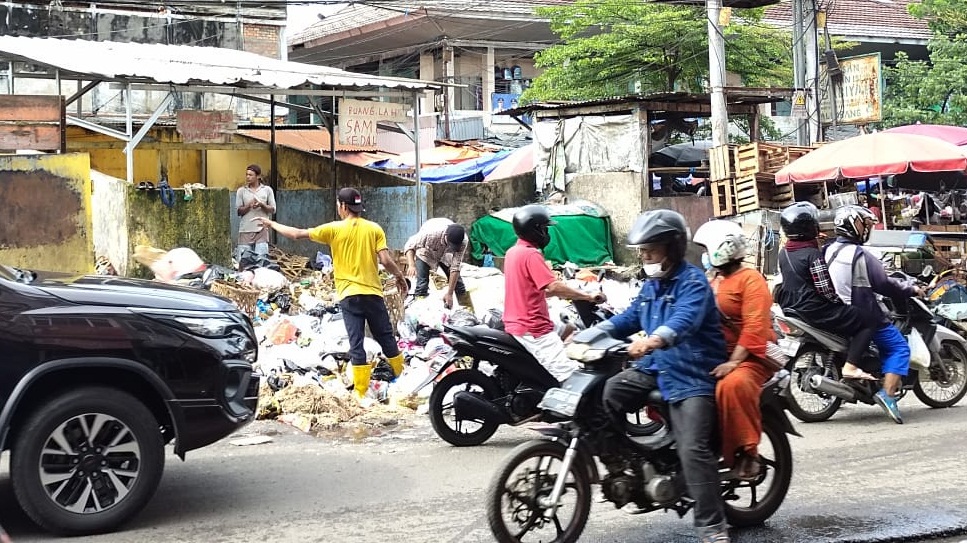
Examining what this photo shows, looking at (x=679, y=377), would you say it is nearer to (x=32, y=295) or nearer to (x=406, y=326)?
(x=32, y=295)

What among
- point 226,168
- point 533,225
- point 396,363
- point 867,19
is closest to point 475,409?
point 533,225

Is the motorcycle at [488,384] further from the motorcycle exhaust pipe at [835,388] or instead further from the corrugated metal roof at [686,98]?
the corrugated metal roof at [686,98]

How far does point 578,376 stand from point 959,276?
11.2 metres

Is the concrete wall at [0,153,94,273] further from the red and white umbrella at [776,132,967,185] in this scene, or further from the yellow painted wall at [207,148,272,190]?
the red and white umbrella at [776,132,967,185]

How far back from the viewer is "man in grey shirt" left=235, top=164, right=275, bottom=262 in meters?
15.5

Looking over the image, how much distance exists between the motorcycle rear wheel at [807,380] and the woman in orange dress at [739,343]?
314 centimetres

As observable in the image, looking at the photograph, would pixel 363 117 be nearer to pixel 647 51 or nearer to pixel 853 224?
pixel 647 51

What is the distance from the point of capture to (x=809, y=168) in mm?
15625

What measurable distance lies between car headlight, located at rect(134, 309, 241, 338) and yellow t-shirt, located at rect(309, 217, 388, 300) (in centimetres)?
279

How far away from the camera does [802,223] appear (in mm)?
8133

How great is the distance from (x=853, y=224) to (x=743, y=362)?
3387 mm

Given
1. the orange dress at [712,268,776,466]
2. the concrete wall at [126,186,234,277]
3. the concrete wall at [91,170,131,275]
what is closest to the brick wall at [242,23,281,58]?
the concrete wall at [91,170,131,275]

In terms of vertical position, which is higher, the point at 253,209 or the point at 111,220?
the point at 253,209

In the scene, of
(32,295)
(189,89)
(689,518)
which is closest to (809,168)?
(189,89)
